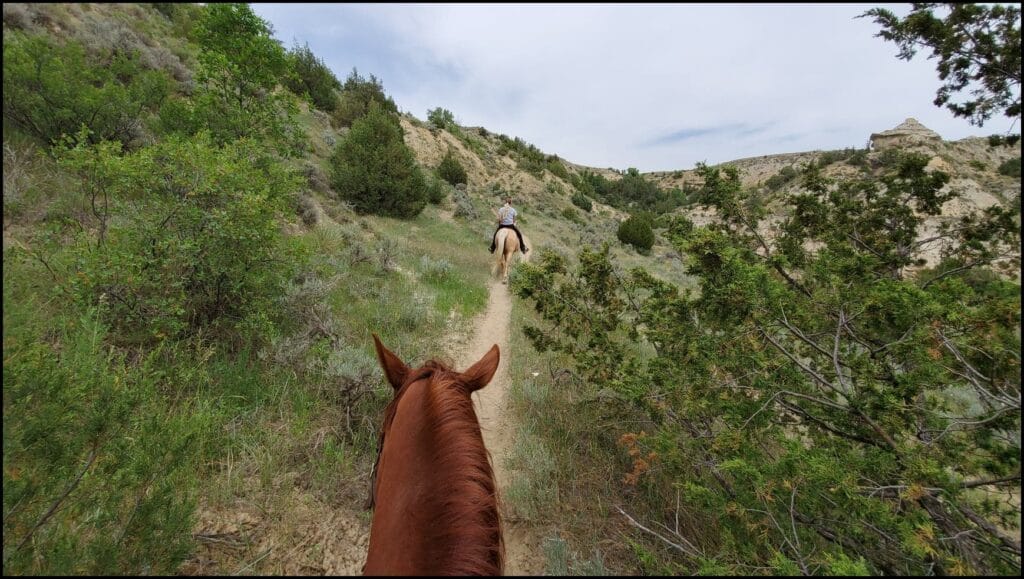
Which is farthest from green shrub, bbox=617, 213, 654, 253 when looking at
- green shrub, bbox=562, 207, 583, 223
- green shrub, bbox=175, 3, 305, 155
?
green shrub, bbox=175, 3, 305, 155

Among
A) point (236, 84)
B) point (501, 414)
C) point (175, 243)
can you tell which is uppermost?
point (236, 84)

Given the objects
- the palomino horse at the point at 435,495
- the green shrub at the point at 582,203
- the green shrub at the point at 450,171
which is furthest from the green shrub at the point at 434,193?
the green shrub at the point at 582,203

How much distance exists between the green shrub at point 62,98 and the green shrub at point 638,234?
76.8ft

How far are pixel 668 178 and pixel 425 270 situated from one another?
61399 millimetres

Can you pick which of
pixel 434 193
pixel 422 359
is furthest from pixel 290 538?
pixel 434 193

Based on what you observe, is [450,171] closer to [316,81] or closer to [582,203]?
[316,81]

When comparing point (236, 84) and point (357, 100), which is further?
point (357, 100)

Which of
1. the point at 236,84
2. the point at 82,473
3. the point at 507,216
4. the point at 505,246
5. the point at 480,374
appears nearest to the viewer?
the point at 82,473

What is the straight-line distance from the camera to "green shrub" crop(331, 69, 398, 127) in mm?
20078

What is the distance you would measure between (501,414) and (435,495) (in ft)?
9.97

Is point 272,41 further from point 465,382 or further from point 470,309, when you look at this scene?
point 465,382

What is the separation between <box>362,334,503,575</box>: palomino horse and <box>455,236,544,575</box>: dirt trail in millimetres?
282

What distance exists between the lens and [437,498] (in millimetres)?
1267

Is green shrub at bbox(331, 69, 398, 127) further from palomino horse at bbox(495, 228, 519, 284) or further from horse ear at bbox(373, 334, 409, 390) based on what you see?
horse ear at bbox(373, 334, 409, 390)
